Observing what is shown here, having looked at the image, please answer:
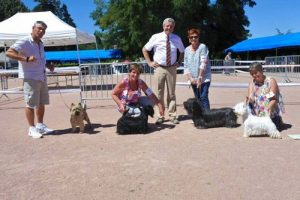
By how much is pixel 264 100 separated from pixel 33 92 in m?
3.71

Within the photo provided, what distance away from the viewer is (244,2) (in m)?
44.3

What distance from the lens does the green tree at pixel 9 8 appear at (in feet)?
244

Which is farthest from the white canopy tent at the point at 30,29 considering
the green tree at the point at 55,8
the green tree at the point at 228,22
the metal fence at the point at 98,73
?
the green tree at the point at 55,8

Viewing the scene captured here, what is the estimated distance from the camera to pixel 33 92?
6.96 m

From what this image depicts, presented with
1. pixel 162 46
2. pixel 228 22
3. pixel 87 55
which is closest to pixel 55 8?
pixel 87 55

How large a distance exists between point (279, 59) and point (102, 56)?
29653 mm

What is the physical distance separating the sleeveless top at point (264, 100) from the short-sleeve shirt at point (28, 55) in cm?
350

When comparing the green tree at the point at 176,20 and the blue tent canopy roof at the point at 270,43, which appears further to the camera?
the green tree at the point at 176,20

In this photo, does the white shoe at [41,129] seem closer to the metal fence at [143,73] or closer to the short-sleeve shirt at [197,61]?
the short-sleeve shirt at [197,61]

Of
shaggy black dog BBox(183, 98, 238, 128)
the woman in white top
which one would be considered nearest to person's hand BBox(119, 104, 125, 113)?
shaggy black dog BBox(183, 98, 238, 128)

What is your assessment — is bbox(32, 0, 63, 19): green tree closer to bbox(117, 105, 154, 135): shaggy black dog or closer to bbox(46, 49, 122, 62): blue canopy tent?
bbox(46, 49, 122, 62): blue canopy tent

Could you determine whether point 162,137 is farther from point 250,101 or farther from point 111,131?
point 250,101

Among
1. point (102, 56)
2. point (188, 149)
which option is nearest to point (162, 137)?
point (188, 149)

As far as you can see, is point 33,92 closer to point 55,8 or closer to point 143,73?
point 143,73
